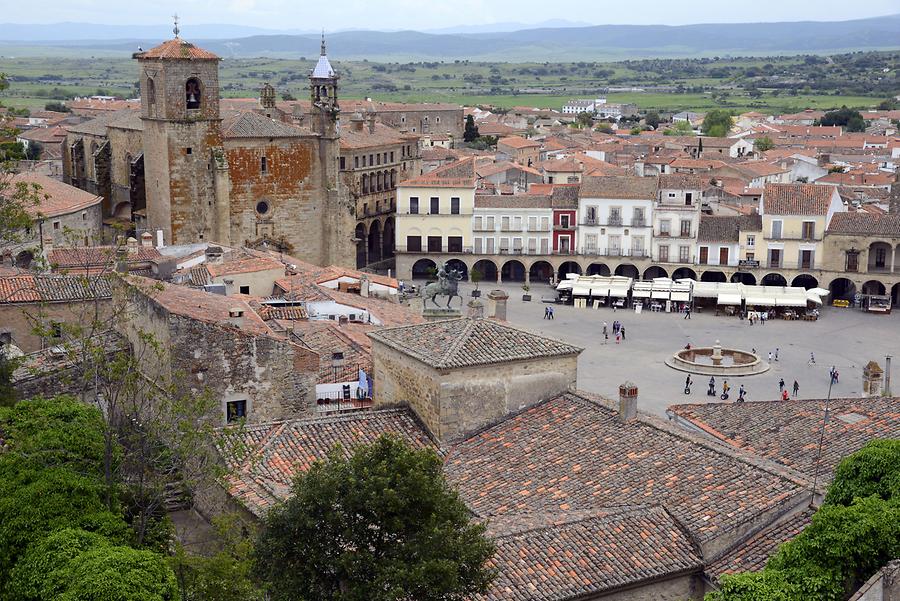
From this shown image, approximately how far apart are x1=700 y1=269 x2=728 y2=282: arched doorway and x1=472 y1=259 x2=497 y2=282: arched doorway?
37.2 ft

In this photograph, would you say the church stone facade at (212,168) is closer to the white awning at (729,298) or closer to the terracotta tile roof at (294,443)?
the white awning at (729,298)

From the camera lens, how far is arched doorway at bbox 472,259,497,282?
207 ft

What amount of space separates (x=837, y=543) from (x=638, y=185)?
48083 millimetres

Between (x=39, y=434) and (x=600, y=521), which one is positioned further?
(x=39, y=434)

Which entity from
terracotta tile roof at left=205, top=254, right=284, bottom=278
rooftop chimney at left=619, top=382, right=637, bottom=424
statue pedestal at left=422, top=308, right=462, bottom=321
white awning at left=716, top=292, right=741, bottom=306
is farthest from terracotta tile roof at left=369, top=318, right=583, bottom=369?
white awning at left=716, top=292, right=741, bottom=306

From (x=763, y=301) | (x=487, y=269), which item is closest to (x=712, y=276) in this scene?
(x=763, y=301)

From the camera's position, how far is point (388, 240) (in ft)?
225

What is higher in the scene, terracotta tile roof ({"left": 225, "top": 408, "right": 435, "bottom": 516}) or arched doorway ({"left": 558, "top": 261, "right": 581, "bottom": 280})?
terracotta tile roof ({"left": 225, "top": 408, "right": 435, "bottom": 516})

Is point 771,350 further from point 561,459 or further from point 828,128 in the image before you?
point 828,128

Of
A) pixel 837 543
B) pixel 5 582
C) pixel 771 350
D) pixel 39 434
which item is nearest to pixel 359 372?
→ pixel 39 434

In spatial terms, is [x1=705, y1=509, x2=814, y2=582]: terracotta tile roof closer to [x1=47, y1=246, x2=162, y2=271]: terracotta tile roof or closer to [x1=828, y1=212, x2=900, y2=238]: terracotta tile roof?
[x1=47, y1=246, x2=162, y2=271]: terracotta tile roof

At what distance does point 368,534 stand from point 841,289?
1962 inches

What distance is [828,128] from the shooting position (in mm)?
122125

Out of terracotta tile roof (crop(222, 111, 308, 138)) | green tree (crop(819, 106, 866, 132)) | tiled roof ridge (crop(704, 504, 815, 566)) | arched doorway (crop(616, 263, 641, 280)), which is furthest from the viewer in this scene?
green tree (crop(819, 106, 866, 132))
